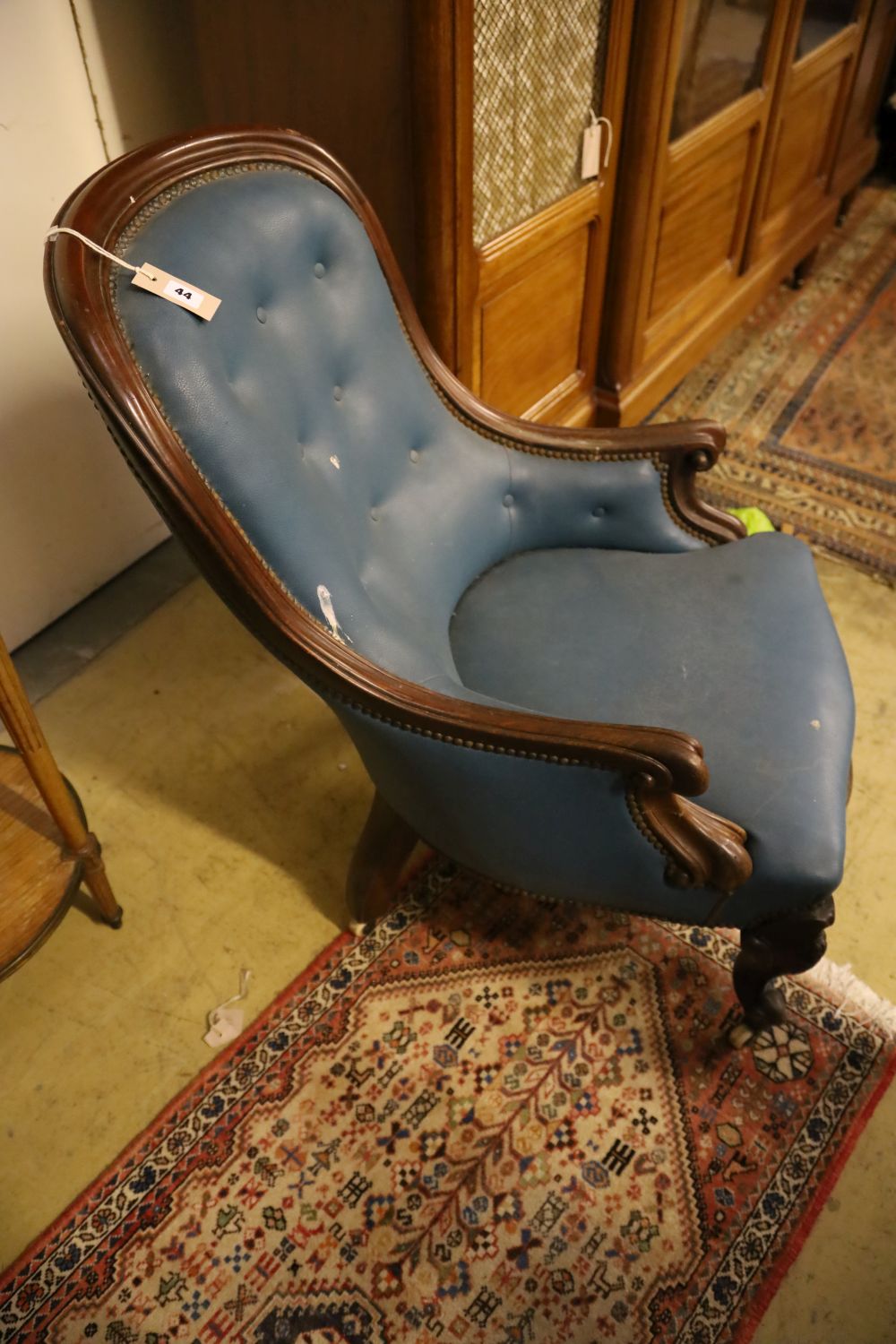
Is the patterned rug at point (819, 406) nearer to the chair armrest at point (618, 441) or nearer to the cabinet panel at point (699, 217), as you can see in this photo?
the cabinet panel at point (699, 217)

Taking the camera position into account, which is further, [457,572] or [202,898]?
[202,898]

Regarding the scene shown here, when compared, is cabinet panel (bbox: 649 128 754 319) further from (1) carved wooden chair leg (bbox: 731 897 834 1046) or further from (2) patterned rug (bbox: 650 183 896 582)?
(1) carved wooden chair leg (bbox: 731 897 834 1046)

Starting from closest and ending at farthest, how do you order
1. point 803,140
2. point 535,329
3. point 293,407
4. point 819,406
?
point 293,407, point 535,329, point 819,406, point 803,140

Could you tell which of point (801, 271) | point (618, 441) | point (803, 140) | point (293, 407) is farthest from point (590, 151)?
point (801, 271)

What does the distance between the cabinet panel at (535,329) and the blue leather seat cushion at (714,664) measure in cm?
54

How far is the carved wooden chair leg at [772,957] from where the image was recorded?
1122 millimetres

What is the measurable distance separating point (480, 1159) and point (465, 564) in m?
0.81

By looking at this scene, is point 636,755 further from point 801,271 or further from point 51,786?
point 801,271

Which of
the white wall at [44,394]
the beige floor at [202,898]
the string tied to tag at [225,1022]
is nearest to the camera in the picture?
the beige floor at [202,898]

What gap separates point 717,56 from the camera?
2.07 m

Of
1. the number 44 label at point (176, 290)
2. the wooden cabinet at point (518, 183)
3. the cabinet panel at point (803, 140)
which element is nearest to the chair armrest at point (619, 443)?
the wooden cabinet at point (518, 183)

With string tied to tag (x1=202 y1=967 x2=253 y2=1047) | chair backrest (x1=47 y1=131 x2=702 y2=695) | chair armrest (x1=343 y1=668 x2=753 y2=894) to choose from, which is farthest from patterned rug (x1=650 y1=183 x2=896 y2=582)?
string tied to tag (x1=202 y1=967 x2=253 y2=1047)

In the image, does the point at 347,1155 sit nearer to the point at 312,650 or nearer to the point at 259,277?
the point at 312,650

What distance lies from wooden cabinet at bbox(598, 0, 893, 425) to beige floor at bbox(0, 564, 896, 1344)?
0.78 meters
